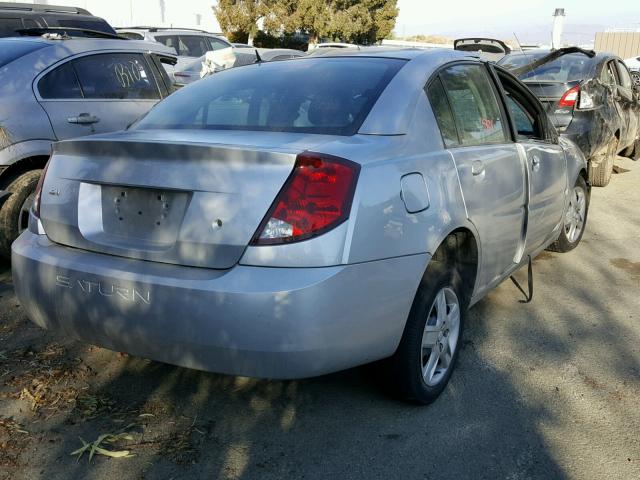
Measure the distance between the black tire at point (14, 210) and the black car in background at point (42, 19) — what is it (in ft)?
12.4

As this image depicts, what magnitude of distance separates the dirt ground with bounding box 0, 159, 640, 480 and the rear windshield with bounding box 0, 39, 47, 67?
2231mm

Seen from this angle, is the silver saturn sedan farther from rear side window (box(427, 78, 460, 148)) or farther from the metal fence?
the metal fence

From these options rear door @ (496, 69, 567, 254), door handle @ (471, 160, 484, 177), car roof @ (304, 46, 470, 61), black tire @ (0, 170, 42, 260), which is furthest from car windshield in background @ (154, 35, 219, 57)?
door handle @ (471, 160, 484, 177)

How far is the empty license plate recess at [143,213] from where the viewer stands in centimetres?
288

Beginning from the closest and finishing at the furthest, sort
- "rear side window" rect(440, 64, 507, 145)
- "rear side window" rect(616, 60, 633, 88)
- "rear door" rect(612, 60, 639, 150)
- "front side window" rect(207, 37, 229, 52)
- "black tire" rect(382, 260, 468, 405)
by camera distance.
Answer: "black tire" rect(382, 260, 468, 405) < "rear side window" rect(440, 64, 507, 145) < "rear door" rect(612, 60, 639, 150) < "rear side window" rect(616, 60, 633, 88) < "front side window" rect(207, 37, 229, 52)

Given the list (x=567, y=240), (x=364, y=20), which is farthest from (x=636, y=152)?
(x=364, y=20)

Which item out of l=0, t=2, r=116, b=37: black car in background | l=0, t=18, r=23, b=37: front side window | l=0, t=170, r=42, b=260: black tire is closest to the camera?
l=0, t=170, r=42, b=260: black tire

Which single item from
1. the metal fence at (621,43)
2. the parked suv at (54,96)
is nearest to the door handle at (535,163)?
the parked suv at (54,96)

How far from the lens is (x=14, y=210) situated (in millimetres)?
5234

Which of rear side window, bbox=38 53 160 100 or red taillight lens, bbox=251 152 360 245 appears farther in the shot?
rear side window, bbox=38 53 160 100

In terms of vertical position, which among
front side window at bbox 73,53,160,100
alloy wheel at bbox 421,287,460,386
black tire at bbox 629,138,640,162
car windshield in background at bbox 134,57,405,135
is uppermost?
car windshield in background at bbox 134,57,405,135

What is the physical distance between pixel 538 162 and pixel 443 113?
4.05 ft

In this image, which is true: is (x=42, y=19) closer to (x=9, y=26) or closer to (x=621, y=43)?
(x=9, y=26)

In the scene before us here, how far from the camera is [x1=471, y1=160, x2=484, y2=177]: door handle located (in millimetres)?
3646
